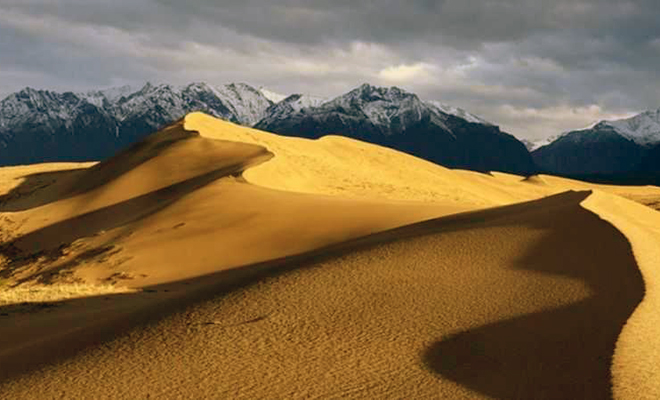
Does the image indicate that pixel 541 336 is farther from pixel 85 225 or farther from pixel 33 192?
pixel 33 192

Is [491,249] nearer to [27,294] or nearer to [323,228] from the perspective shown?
[323,228]

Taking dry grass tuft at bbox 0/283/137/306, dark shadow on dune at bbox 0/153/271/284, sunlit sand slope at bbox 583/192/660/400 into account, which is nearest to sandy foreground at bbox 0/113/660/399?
sunlit sand slope at bbox 583/192/660/400

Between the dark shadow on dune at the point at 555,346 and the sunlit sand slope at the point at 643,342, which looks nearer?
the sunlit sand slope at the point at 643,342

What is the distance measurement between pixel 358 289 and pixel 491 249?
3177mm

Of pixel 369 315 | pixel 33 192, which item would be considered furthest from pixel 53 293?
pixel 33 192

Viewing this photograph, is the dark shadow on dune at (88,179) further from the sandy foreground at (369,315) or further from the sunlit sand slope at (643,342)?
the sunlit sand slope at (643,342)

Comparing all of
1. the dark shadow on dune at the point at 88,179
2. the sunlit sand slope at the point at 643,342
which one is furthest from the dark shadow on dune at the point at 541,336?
the dark shadow on dune at the point at 88,179

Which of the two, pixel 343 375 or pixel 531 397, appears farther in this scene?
pixel 343 375

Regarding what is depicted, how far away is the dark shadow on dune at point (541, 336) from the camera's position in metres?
6.18

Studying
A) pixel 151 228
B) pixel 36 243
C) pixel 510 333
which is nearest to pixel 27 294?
pixel 151 228

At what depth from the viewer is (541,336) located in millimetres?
7219

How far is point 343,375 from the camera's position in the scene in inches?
257

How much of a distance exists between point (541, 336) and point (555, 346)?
32 cm

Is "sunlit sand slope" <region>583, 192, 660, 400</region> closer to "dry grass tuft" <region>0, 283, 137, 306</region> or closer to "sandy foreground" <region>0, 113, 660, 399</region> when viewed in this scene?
"sandy foreground" <region>0, 113, 660, 399</region>
